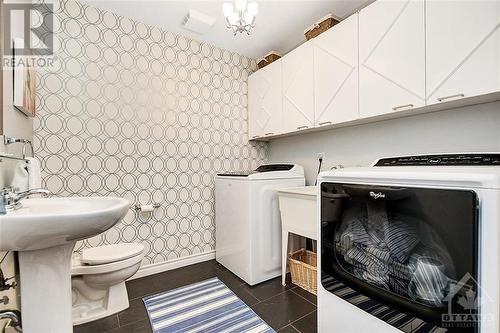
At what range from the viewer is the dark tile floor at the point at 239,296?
151 centimetres

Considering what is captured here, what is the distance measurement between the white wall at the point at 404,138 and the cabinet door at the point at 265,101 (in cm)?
36

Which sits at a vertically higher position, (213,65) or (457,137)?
(213,65)

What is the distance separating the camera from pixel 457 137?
152cm

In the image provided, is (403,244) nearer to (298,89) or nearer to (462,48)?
(462,48)

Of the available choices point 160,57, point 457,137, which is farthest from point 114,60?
point 457,137

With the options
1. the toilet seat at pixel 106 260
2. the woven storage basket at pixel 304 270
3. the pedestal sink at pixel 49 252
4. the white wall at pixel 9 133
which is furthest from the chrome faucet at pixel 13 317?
the woven storage basket at pixel 304 270

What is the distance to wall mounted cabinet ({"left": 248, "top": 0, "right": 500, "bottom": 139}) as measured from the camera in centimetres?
120

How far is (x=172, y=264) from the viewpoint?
2.37 metres

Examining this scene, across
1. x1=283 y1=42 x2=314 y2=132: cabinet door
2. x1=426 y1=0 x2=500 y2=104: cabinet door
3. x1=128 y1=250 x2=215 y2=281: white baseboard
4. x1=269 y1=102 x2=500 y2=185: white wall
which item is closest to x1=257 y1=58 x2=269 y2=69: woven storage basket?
x1=283 y1=42 x2=314 y2=132: cabinet door

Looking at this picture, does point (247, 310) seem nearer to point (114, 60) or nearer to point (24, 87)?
point (24, 87)

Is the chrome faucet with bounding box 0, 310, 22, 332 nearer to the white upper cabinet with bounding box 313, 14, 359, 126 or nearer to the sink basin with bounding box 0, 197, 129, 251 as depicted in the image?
the sink basin with bounding box 0, 197, 129, 251

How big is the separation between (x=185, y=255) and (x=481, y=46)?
9.01ft

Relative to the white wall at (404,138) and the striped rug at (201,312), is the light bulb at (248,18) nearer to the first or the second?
the white wall at (404,138)

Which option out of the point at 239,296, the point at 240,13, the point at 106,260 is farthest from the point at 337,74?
the point at 106,260
